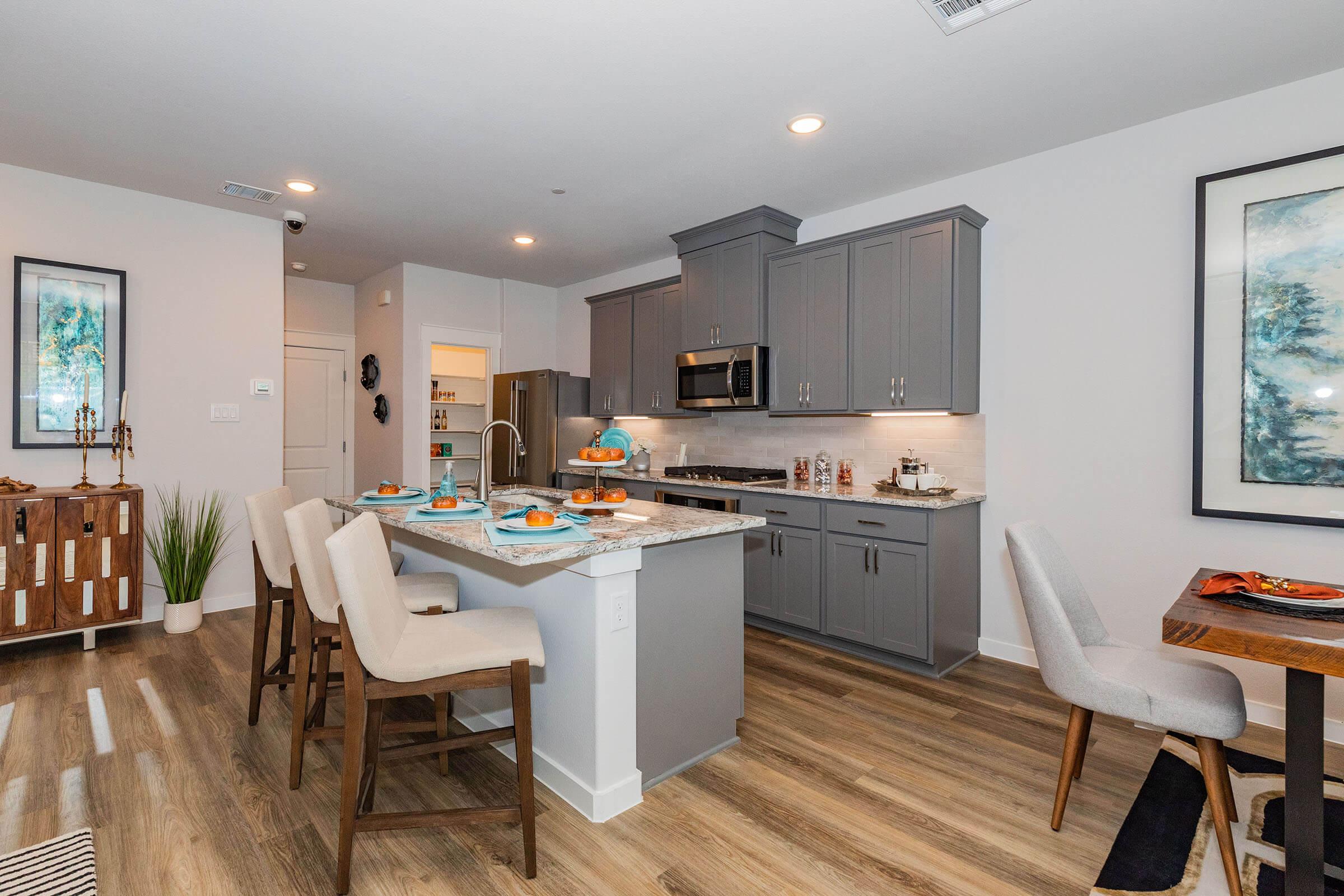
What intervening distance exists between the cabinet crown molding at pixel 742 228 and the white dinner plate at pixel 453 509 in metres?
2.64

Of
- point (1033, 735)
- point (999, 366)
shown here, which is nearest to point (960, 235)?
point (999, 366)

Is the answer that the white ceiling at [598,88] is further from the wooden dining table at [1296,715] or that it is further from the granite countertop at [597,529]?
the wooden dining table at [1296,715]

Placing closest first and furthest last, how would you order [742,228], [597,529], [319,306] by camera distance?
[597,529] < [742,228] < [319,306]

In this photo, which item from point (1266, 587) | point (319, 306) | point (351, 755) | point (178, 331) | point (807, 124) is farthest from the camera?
point (319, 306)

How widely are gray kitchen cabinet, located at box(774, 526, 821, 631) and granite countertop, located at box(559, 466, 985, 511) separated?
230 mm

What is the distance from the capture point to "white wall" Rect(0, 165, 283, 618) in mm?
3844

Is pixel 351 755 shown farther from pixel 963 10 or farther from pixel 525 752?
pixel 963 10

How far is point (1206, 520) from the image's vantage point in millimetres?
2926

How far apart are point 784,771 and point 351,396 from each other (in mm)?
5854

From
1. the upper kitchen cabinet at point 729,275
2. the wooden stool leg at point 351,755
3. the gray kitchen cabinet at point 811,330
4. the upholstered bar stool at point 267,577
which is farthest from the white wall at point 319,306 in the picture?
the wooden stool leg at point 351,755

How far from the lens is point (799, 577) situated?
152 inches

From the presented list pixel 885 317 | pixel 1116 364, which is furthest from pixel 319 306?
pixel 1116 364

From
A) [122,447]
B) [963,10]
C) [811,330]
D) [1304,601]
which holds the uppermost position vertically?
[963,10]

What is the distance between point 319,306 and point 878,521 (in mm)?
5707
